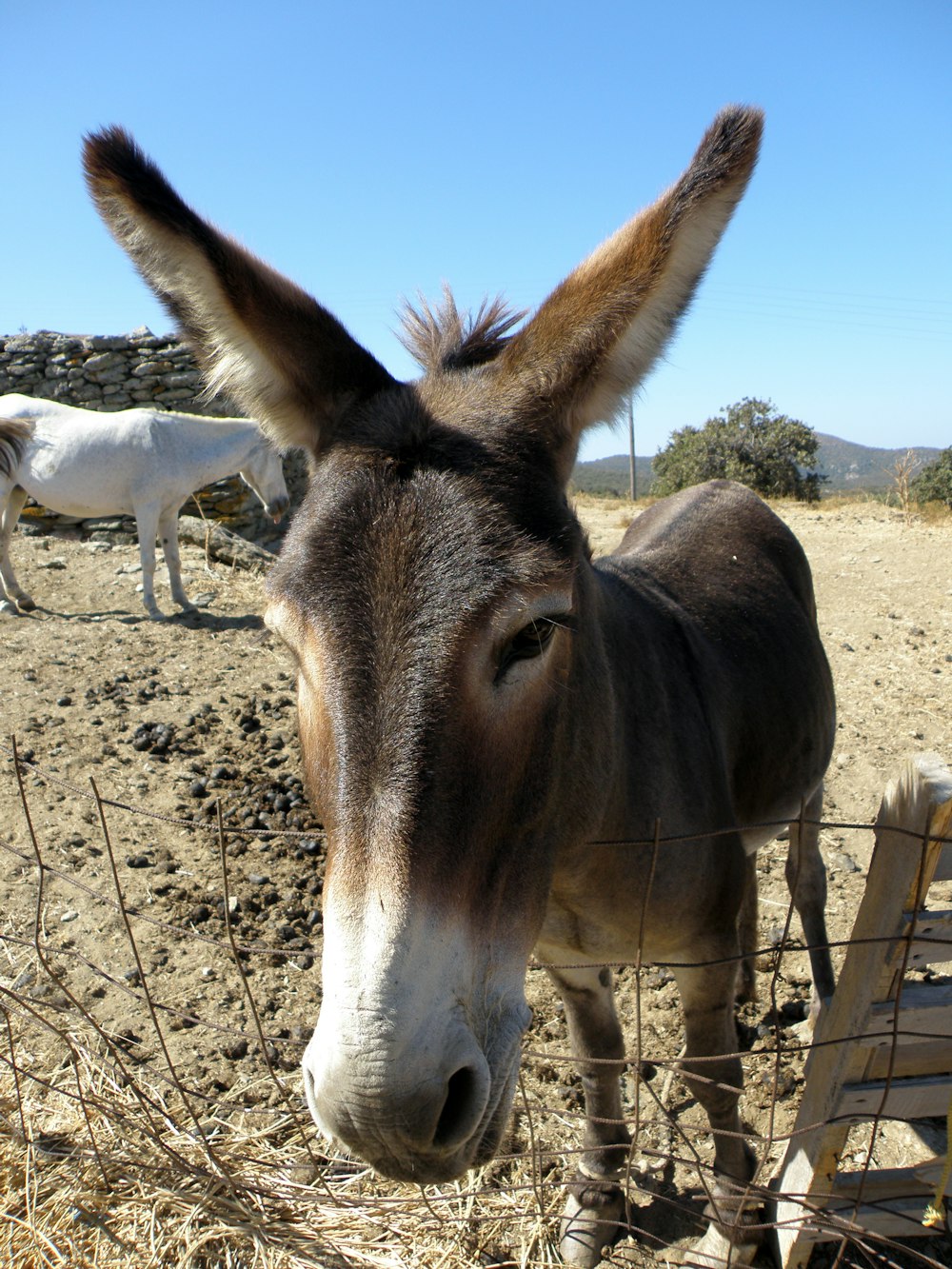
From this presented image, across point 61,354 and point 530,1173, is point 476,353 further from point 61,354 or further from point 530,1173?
point 61,354

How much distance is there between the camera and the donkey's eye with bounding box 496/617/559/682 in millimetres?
1651

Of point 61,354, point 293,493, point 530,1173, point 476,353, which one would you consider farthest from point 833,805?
point 61,354

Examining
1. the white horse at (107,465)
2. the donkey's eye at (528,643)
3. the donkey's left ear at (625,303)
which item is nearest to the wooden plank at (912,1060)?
the donkey's eye at (528,643)

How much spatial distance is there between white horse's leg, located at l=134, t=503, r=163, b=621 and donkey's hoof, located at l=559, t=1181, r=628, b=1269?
6948mm

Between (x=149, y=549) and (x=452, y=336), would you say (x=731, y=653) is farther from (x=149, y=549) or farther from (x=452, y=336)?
(x=149, y=549)

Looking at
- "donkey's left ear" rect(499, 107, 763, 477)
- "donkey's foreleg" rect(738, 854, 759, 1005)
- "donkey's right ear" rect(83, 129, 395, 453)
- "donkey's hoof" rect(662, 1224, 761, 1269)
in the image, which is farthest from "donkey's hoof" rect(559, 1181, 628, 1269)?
"donkey's right ear" rect(83, 129, 395, 453)

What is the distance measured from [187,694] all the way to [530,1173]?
4540 mm

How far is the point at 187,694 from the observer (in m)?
6.50

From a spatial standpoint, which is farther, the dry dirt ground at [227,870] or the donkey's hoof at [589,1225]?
the dry dirt ground at [227,870]

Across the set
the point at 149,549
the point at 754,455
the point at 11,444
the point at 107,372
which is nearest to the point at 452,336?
the point at 149,549

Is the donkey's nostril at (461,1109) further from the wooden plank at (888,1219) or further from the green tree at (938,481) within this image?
the green tree at (938,481)

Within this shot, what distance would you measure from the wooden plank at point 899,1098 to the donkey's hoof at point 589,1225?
100 cm

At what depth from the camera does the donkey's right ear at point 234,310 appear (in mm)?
1932

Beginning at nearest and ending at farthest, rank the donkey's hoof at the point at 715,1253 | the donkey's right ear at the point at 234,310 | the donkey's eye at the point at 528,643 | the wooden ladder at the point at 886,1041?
the donkey's eye at the point at 528,643 < the wooden ladder at the point at 886,1041 < the donkey's right ear at the point at 234,310 < the donkey's hoof at the point at 715,1253
